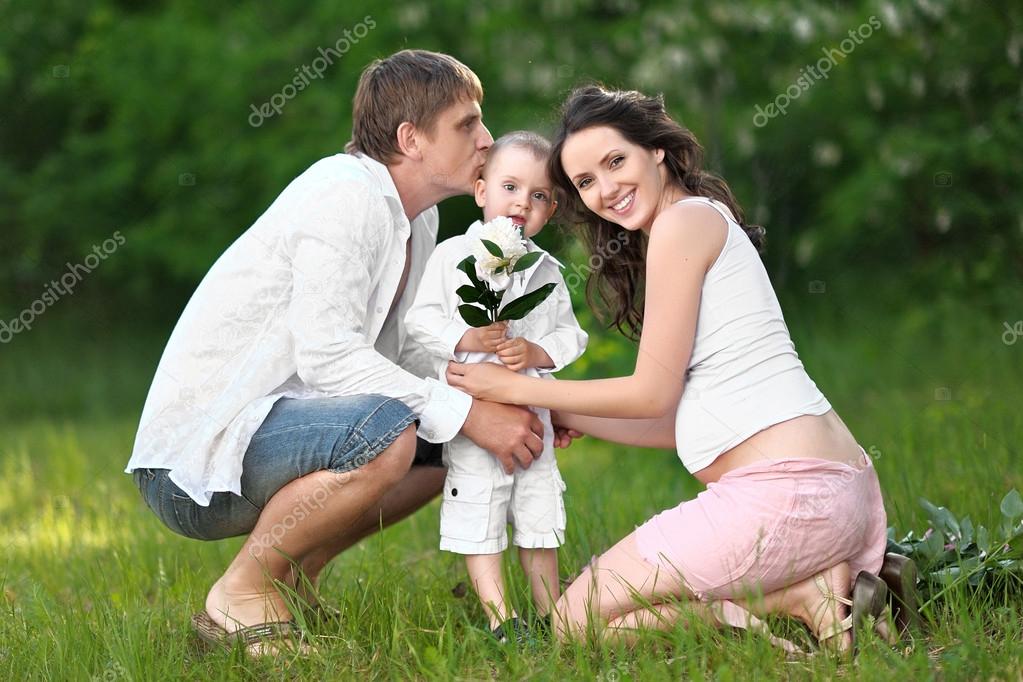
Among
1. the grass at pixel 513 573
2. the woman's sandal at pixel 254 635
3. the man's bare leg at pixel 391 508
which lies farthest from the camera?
the man's bare leg at pixel 391 508

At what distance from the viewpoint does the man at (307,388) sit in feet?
9.35

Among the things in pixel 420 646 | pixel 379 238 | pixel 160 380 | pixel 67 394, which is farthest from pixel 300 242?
pixel 67 394

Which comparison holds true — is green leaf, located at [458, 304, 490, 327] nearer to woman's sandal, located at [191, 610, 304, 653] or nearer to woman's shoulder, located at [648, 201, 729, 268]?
woman's shoulder, located at [648, 201, 729, 268]

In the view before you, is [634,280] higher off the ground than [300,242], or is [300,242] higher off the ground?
[300,242]

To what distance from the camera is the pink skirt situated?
8.77 feet

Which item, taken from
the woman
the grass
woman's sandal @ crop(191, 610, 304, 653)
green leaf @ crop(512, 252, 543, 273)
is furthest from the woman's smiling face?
woman's sandal @ crop(191, 610, 304, 653)

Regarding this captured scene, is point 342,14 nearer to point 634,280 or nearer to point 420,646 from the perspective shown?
point 634,280

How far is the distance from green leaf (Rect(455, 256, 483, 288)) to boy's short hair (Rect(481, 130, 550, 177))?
396 mm

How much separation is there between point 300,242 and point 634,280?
3.18 ft

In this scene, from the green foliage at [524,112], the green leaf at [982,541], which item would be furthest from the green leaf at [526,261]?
the green foliage at [524,112]

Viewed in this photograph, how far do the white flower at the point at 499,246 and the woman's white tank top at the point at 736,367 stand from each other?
0.45 m

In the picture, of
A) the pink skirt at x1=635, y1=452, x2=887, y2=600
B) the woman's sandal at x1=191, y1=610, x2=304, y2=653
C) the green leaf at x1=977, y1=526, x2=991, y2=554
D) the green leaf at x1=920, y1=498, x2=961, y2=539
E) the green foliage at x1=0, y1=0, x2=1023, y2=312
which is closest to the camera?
the pink skirt at x1=635, y1=452, x2=887, y2=600

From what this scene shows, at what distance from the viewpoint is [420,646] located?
2832mm

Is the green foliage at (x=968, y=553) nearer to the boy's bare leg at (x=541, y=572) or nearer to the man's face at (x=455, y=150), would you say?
the boy's bare leg at (x=541, y=572)
